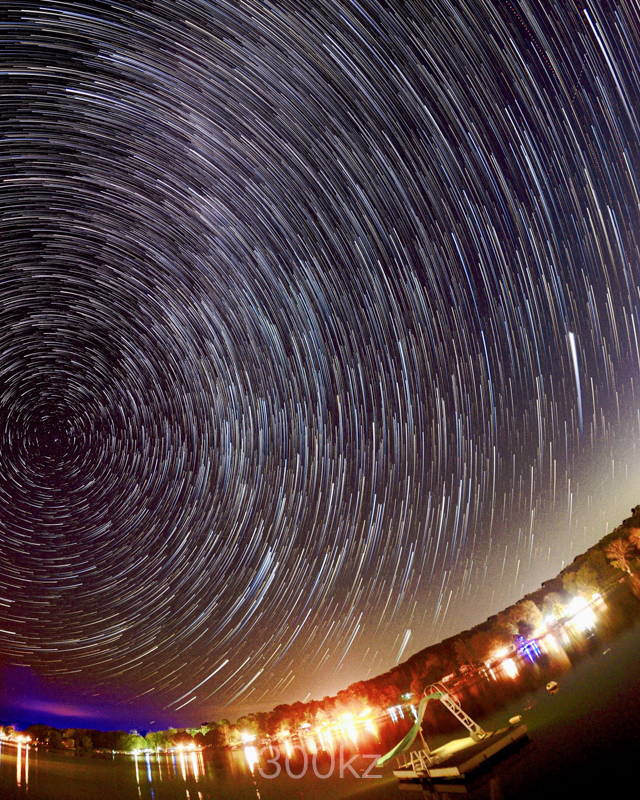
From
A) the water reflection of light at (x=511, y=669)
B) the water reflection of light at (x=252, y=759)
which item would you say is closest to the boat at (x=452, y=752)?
the water reflection of light at (x=511, y=669)

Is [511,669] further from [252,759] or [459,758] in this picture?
[459,758]

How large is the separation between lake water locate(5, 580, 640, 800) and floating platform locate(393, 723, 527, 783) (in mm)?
A: 341

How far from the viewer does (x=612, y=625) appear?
89.8 feet

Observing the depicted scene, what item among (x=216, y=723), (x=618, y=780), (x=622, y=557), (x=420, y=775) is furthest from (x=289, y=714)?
(x=618, y=780)

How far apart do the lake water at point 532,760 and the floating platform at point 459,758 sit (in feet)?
1.12

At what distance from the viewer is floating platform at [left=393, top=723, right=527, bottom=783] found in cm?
1273

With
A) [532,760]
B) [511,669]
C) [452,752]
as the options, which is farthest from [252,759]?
[532,760]

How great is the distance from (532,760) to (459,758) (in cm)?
225

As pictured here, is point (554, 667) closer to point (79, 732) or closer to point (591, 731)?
point (591, 731)

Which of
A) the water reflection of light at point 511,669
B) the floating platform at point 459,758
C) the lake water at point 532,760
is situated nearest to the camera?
the lake water at point 532,760

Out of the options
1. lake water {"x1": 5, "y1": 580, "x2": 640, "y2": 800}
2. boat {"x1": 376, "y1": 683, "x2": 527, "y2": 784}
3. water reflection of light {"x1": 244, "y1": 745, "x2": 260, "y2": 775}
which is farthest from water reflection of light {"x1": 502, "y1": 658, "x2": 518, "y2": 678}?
boat {"x1": 376, "y1": 683, "x2": 527, "y2": 784}

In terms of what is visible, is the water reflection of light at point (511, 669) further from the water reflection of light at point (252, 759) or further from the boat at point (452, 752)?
the boat at point (452, 752)

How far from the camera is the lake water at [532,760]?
1056cm

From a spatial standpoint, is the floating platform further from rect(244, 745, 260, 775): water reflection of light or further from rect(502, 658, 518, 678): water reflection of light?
rect(244, 745, 260, 775): water reflection of light
